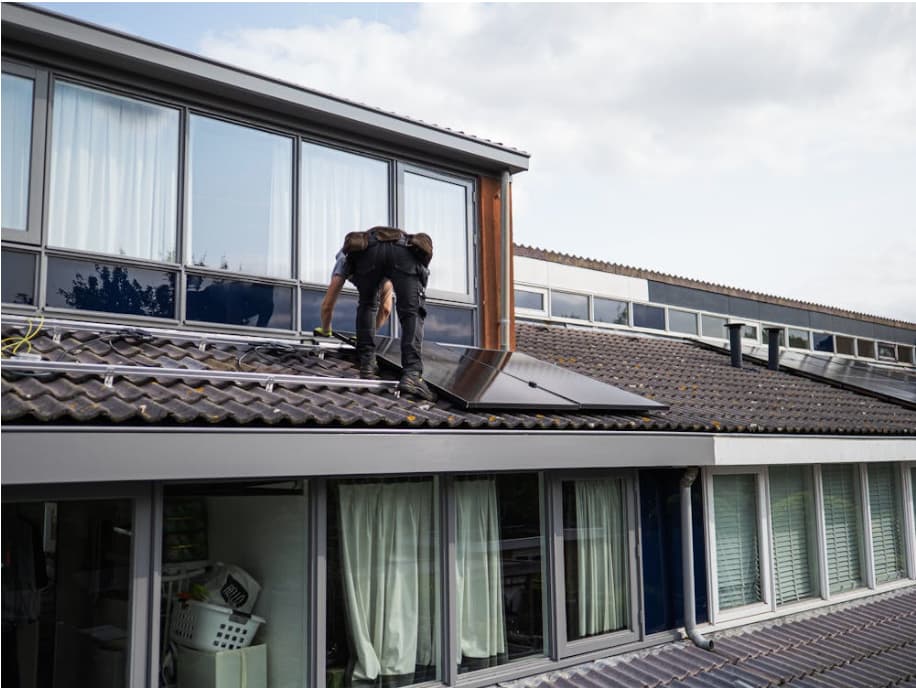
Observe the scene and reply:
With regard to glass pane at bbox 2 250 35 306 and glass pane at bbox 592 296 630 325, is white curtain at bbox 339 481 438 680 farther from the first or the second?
glass pane at bbox 592 296 630 325

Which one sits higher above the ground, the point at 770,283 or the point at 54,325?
the point at 770,283

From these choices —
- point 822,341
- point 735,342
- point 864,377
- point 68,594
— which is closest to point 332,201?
point 68,594

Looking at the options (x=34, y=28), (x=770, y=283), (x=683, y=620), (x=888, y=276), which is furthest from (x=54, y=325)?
(x=888, y=276)

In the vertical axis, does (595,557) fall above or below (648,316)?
below

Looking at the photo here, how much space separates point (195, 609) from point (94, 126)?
4.62 meters

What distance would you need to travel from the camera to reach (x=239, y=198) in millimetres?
8586

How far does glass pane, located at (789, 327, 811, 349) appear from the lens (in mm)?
23031

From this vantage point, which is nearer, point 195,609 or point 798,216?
point 195,609

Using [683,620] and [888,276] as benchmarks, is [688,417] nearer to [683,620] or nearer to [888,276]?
[683,620]

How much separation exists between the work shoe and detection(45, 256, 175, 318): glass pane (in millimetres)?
2369

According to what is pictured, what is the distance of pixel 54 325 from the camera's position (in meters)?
7.17

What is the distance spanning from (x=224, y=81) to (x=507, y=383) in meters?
4.06

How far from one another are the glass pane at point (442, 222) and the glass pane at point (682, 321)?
1086 cm

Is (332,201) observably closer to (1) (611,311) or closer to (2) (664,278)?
(1) (611,311)
